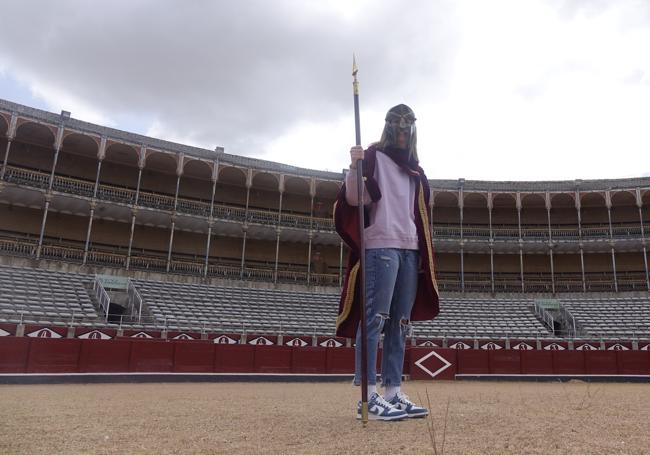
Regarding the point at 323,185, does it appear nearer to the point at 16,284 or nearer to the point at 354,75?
the point at 16,284

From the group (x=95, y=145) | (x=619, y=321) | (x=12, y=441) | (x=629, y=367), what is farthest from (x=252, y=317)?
(x=12, y=441)

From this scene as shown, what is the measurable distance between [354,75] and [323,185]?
24.5 m

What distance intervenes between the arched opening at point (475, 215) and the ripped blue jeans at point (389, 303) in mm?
27217

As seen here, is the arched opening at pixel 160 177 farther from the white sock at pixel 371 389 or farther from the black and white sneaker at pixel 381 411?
the black and white sneaker at pixel 381 411

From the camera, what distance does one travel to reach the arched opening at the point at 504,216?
30.1 m

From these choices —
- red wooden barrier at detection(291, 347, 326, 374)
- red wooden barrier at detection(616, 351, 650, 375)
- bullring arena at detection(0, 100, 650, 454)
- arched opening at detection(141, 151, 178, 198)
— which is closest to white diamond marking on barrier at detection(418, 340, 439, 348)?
bullring arena at detection(0, 100, 650, 454)

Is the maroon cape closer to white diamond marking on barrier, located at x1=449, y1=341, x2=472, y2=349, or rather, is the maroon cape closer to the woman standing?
the woman standing

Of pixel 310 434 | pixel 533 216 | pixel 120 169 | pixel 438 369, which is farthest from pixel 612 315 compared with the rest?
pixel 120 169

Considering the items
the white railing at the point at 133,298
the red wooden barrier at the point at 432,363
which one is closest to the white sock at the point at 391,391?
the red wooden barrier at the point at 432,363

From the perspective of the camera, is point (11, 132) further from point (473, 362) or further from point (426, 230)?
point (426, 230)

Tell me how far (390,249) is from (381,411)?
119 centimetres

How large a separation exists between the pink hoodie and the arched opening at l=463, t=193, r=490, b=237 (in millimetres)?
27009

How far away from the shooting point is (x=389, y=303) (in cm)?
371

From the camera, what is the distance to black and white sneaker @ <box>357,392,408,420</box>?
3318mm
